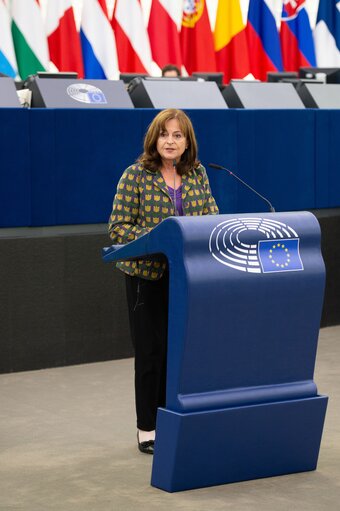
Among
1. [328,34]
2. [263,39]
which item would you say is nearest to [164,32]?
[263,39]

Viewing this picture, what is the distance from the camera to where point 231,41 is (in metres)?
13.4

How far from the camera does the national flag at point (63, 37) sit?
11.7 meters

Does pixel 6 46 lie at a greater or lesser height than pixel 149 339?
greater

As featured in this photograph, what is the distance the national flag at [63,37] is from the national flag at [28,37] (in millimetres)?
245

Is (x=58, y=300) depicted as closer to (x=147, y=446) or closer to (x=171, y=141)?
(x=147, y=446)

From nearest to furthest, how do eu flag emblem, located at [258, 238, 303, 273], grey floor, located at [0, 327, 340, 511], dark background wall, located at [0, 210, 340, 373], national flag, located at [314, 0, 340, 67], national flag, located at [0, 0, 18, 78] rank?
grey floor, located at [0, 327, 340, 511] < eu flag emblem, located at [258, 238, 303, 273] < dark background wall, located at [0, 210, 340, 373] < national flag, located at [0, 0, 18, 78] < national flag, located at [314, 0, 340, 67]

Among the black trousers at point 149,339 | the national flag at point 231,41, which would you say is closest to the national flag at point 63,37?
the national flag at point 231,41

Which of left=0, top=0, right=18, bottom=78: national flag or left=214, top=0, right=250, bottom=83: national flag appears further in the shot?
left=214, top=0, right=250, bottom=83: national flag

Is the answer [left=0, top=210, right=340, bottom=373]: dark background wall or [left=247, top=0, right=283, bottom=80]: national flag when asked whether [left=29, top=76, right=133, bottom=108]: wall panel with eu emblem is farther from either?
[left=247, top=0, right=283, bottom=80]: national flag

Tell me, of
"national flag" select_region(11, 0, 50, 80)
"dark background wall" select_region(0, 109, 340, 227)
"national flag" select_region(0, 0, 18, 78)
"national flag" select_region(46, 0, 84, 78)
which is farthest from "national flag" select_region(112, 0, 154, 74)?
"dark background wall" select_region(0, 109, 340, 227)

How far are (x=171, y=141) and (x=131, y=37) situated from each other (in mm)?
8083

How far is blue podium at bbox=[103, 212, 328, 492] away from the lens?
3951mm

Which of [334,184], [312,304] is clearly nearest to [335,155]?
[334,184]

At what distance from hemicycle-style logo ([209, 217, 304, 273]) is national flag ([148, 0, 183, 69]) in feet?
28.8
